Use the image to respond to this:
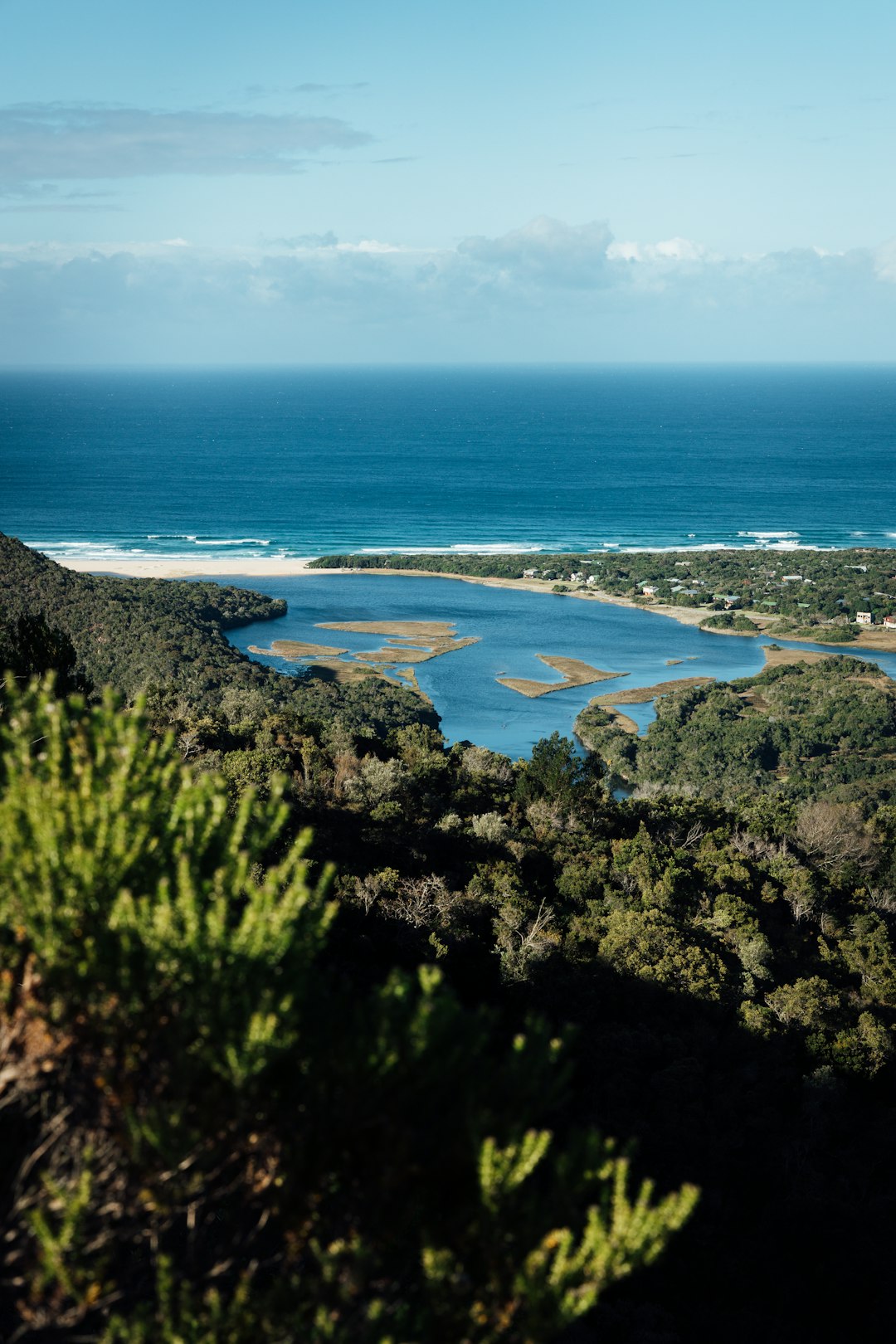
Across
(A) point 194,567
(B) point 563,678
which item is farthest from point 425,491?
(B) point 563,678

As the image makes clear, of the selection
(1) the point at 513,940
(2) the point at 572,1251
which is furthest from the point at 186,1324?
(1) the point at 513,940

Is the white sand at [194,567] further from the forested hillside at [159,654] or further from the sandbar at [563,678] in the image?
the sandbar at [563,678]

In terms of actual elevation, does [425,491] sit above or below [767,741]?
above

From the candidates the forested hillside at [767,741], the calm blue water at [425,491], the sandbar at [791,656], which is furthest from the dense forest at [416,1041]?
the calm blue water at [425,491]

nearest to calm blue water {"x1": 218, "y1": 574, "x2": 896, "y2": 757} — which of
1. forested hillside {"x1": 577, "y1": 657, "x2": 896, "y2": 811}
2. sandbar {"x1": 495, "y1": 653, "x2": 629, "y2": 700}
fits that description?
sandbar {"x1": 495, "y1": 653, "x2": 629, "y2": 700}

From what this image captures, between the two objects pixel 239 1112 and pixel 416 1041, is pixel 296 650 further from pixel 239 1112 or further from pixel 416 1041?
pixel 239 1112

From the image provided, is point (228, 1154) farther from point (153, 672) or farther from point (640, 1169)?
point (153, 672)
